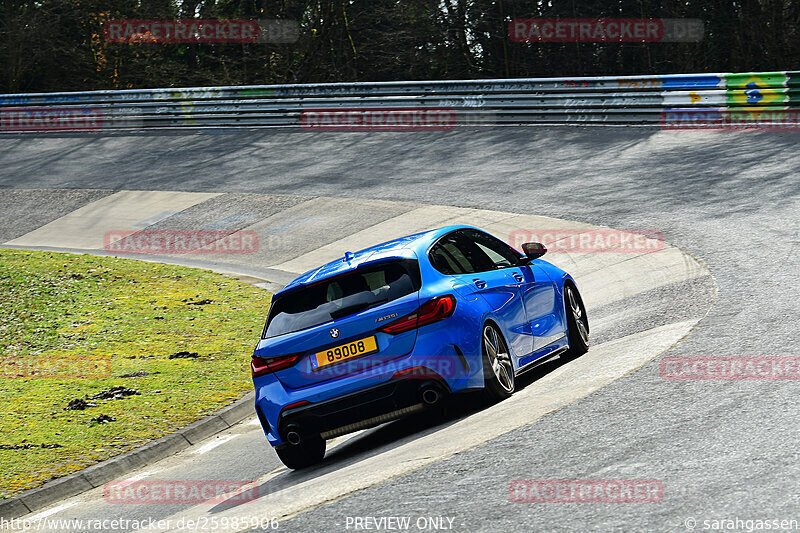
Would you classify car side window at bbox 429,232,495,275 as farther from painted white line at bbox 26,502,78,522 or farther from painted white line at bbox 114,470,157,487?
painted white line at bbox 26,502,78,522

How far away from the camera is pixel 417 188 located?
19.8 m

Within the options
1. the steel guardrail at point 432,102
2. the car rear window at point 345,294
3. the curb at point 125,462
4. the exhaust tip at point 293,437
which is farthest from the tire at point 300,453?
the steel guardrail at point 432,102

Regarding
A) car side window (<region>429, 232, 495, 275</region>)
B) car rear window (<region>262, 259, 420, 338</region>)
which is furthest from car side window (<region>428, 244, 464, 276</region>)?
car rear window (<region>262, 259, 420, 338</region>)

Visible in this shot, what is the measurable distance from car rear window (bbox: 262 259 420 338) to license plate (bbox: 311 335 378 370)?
0.76 feet

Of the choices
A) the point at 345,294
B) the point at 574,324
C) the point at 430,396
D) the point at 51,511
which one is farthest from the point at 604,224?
the point at 51,511

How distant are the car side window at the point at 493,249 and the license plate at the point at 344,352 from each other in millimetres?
1779

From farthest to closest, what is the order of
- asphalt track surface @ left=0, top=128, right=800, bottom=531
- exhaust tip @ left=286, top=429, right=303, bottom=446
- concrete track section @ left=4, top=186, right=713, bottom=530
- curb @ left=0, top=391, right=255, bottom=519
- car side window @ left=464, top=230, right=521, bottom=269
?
car side window @ left=464, top=230, right=521, bottom=269 → curb @ left=0, top=391, right=255, bottom=519 → exhaust tip @ left=286, top=429, right=303, bottom=446 → concrete track section @ left=4, top=186, right=713, bottom=530 → asphalt track surface @ left=0, top=128, right=800, bottom=531

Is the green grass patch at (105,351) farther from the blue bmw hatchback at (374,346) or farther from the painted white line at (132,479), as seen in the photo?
the blue bmw hatchback at (374,346)

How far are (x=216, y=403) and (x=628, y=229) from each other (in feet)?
23.7

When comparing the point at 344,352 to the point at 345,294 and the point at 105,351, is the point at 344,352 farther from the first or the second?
the point at 105,351

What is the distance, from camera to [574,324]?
9.32 m

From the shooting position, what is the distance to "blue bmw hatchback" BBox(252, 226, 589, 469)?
7.25 m

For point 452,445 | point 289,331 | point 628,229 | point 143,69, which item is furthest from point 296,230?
point 143,69

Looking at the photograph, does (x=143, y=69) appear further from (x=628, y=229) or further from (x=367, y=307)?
(x=367, y=307)
